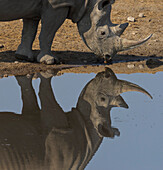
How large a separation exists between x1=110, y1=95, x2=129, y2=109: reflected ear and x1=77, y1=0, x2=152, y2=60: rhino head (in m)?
1.71

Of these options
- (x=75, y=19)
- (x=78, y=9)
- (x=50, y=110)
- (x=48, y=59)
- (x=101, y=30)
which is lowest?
(x=50, y=110)

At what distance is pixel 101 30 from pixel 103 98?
179cm

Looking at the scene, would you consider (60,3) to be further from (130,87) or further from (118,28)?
(130,87)

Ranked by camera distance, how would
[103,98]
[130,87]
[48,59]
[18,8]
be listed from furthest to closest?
[48,59]
[18,8]
[130,87]
[103,98]

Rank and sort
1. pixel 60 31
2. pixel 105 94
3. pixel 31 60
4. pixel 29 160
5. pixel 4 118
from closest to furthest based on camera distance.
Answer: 1. pixel 29 160
2. pixel 4 118
3. pixel 105 94
4. pixel 31 60
5. pixel 60 31

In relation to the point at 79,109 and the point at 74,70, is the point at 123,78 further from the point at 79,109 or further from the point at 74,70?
the point at 79,109

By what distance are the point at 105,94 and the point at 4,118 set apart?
1603 millimetres

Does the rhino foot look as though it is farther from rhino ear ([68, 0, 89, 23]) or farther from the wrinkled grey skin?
rhino ear ([68, 0, 89, 23])

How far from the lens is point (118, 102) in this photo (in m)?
8.55

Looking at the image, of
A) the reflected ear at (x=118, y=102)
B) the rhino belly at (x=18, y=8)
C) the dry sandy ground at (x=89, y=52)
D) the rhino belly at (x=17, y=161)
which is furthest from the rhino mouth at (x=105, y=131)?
the rhino belly at (x=18, y=8)

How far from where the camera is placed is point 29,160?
6.68 metres

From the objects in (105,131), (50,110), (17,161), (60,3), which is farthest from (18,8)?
(17,161)

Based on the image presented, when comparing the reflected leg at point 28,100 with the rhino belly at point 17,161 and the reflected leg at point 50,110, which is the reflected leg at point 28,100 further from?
the rhino belly at point 17,161

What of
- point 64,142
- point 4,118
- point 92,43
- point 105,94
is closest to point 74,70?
point 92,43
